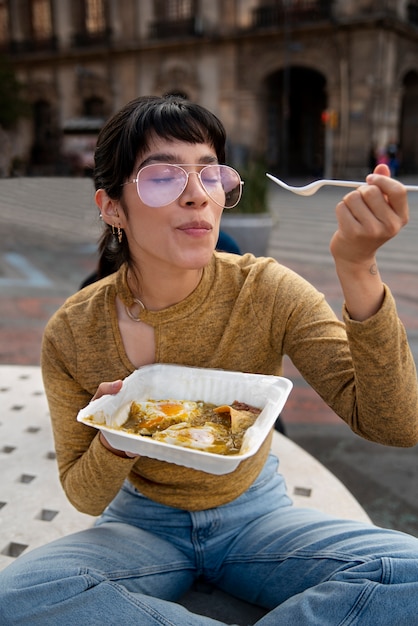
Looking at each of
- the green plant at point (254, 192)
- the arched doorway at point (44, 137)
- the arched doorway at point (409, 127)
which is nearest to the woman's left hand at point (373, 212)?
the green plant at point (254, 192)

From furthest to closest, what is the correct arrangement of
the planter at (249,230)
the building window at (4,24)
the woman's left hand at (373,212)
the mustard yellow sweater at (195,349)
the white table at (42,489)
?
1. the building window at (4,24)
2. the planter at (249,230)
3. the white table at (42,489)
4. the mustard yellow sweater at (195,349)
5. the woman's left hand at (373,212)

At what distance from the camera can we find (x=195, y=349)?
153 cm

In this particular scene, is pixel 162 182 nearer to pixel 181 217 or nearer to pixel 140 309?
pixel 181 217

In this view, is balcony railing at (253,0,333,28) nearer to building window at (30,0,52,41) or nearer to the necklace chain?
building window at (30,0,52,41)

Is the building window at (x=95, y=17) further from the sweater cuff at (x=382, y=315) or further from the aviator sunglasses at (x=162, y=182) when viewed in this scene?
the sweater cuff at (x=382, y=315)

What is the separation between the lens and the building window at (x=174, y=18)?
80.1 ft

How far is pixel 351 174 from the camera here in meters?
21.8

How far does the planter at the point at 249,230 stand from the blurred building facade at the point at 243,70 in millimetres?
11876

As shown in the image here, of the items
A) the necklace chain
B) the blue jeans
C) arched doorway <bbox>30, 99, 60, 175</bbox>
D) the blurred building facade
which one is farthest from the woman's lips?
arched doorway <bbox>30, 99, 60, 175</bbox>

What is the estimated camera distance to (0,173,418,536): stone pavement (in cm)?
265

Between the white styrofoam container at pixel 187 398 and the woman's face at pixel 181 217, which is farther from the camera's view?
the woman's face at pixel 181 217

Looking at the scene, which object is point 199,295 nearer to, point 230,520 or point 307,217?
point 230,520

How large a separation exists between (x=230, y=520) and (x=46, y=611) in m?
0.48

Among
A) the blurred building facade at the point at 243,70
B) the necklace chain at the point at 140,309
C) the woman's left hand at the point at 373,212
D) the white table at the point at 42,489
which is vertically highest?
the blurred building facade at the point at 243,70
